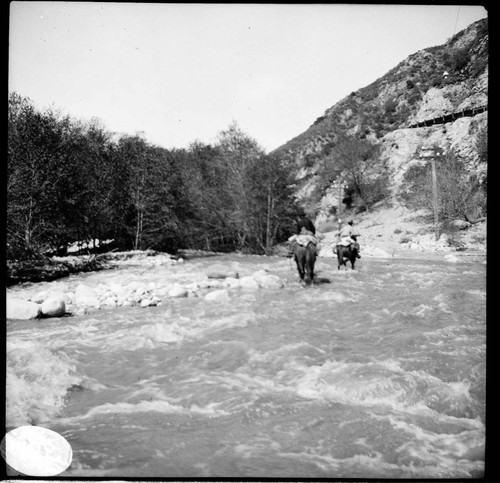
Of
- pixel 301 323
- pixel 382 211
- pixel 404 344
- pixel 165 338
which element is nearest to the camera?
pixel 404 344

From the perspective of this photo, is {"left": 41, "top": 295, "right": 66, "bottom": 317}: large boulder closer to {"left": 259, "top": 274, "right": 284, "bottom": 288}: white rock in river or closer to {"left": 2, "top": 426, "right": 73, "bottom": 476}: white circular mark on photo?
{"left": 2, "top": 426, "right": 73, "bottom": 476}: white circular mark on photo

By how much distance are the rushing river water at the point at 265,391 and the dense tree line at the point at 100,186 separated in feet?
3.66

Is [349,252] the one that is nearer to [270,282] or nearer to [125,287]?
[270,282]

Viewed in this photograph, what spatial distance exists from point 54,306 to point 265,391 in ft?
8.04

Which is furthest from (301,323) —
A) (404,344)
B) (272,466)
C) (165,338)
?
(272,466)

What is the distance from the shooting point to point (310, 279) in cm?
623

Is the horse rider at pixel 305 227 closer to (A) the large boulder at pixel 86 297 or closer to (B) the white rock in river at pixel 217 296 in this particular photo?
(B) the white rock in river at pixel 217 296

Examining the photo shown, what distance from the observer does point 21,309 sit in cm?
311

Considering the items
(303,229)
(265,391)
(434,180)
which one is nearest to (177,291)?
(265,391)

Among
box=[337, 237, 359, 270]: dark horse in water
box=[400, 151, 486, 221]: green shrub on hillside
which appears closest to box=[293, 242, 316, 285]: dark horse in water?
box=[337, 237, 359, 270]: dark horse in water

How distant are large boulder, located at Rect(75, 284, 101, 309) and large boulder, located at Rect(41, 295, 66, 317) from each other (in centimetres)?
17

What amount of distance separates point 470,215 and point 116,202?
14.0 feet

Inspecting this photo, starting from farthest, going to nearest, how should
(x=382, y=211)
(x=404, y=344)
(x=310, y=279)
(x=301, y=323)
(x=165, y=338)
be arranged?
(x=382, y=211), (x=310, y=279), (x=301, y=323), (x=165, y=338), (x=404, y=344)

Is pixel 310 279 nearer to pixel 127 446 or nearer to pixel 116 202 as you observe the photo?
pixel 116 202
